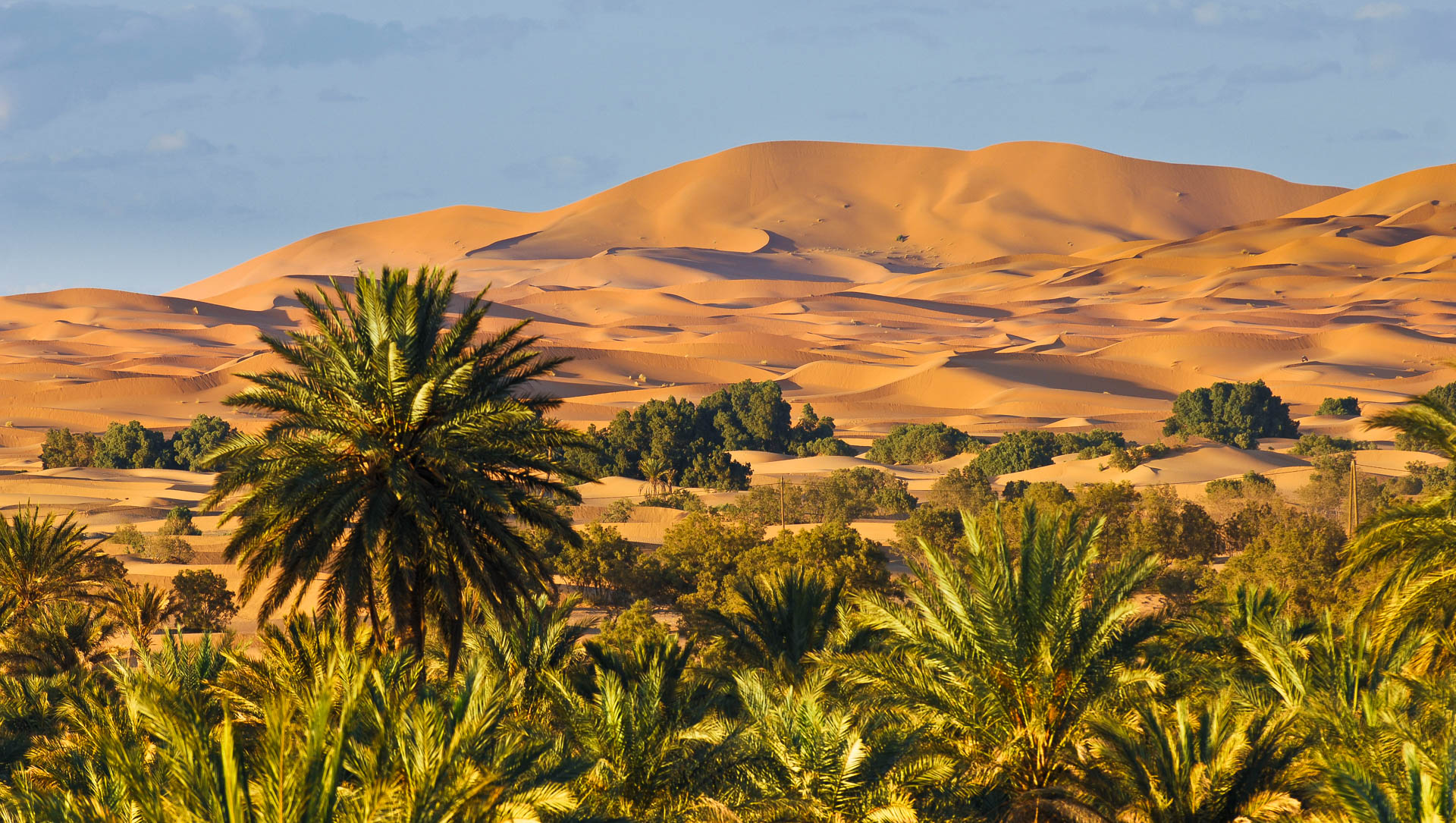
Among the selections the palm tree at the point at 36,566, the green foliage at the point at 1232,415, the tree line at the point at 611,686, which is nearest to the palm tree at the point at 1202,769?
the tree line at the point at 611,686

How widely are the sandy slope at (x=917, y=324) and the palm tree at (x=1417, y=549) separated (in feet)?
114

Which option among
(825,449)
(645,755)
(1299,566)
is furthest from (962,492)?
(645,755)

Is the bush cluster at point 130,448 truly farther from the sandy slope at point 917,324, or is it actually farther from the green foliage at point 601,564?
the green foliage at point 601,564

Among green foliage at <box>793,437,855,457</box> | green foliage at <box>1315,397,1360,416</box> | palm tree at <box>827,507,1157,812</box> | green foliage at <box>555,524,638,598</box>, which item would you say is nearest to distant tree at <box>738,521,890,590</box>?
green foliage at <box>555,524,638,598</box>

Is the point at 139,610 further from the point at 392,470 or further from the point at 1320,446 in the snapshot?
the point at 1320,446

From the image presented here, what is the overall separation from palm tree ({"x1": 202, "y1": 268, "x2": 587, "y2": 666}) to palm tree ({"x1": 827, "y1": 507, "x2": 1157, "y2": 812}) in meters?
4.18

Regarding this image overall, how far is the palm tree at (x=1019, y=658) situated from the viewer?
927cm

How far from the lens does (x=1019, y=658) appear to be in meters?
9.24

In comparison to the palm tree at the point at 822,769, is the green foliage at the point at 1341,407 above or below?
below

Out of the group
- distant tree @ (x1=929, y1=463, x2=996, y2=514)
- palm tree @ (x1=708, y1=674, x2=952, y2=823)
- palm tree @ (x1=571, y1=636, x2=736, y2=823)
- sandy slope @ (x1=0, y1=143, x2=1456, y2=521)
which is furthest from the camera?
sandy slope @ (x1=0, y1=143, x2=1456, y2=521)

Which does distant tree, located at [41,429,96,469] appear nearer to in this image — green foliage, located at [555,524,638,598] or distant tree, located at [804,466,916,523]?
distant tree, located at [804,466,916,523]

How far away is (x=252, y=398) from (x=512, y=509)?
107 inches

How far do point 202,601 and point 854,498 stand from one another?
22229 mm

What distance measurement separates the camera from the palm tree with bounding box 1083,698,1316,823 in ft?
27.7
